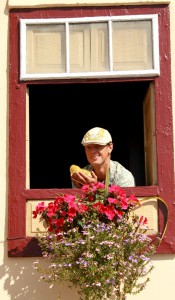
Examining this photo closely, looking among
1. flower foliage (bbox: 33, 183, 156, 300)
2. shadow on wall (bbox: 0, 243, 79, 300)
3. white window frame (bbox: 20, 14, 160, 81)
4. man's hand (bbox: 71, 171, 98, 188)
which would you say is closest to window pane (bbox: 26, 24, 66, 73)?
white window frame (bbox: 20, 14, 160, 81)

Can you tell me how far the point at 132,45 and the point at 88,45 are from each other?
0.34 meters

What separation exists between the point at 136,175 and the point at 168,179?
1.98 m

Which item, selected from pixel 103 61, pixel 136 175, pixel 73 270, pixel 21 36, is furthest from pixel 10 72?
pixel 136 175

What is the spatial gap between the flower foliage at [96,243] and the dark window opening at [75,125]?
7.62 ft

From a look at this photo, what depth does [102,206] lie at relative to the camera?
5262 millimetres

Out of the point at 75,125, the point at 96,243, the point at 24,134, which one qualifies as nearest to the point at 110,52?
the point at 24,134

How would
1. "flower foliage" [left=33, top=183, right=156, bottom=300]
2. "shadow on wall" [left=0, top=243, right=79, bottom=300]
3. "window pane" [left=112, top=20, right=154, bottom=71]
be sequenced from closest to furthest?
1. "flower foliage" [left=33, top=183, right=156, bottom=300]
2. "shadow on wall" [left=0, top=243, right=79, bottom=300]
3. "window pane" [left=112, top=20, right=154, bottom=71]

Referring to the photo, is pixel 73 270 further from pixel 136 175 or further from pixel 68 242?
pixel 136 175

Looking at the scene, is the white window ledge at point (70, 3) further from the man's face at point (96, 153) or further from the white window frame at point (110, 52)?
the man's face at point (96, 153)

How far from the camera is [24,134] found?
5855 mm

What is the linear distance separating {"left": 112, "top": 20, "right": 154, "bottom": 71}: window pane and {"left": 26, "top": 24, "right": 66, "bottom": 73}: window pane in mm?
421

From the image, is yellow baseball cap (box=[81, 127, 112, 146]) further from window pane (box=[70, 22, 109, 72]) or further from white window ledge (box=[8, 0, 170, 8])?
white window ledge (box=[8, 0, 170, 8])

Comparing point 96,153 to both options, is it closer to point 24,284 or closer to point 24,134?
point 24,134

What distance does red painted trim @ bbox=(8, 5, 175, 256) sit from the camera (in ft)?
18.7
